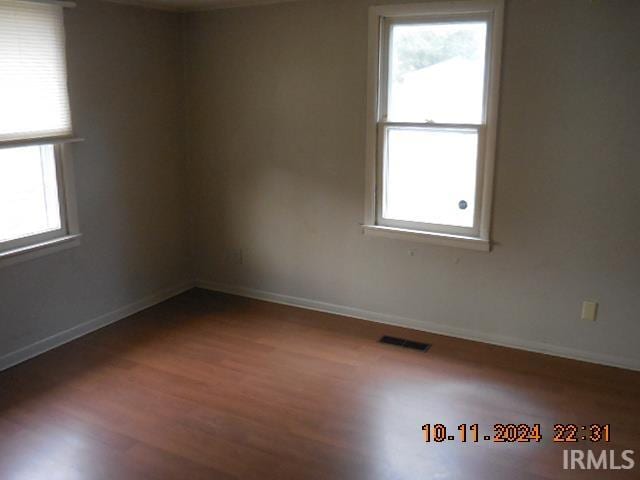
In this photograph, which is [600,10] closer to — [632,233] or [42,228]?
[632,233]

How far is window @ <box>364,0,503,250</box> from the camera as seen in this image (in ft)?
12.0

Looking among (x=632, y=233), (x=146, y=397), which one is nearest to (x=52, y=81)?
(x=146, y=397)

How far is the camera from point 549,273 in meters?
3.72

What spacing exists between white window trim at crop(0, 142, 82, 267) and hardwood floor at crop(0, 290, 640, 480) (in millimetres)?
661

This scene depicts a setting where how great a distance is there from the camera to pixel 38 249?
369 cm

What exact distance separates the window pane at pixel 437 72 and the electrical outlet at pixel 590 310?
1.30 meters

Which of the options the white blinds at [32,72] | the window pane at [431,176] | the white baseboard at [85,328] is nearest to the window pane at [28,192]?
the white blinds at [32,72]

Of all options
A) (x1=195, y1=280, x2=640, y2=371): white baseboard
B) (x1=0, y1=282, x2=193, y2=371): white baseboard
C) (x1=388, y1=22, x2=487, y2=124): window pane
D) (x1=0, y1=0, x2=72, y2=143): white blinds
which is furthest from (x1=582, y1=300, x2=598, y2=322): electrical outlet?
(x1=0, y1=0, x2=72, y2=143): white blinds

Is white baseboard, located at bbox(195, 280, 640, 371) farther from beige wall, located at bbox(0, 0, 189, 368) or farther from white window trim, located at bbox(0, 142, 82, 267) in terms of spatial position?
white window trim, located at bbox(0, 142, 82, 267)

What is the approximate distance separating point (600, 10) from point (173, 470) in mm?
3220

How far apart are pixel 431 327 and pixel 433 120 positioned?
4.62ft

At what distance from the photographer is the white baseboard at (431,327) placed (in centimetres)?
367

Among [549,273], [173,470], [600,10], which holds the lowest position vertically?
[173,470]

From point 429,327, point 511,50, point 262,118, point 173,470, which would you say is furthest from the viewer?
point 262,118
